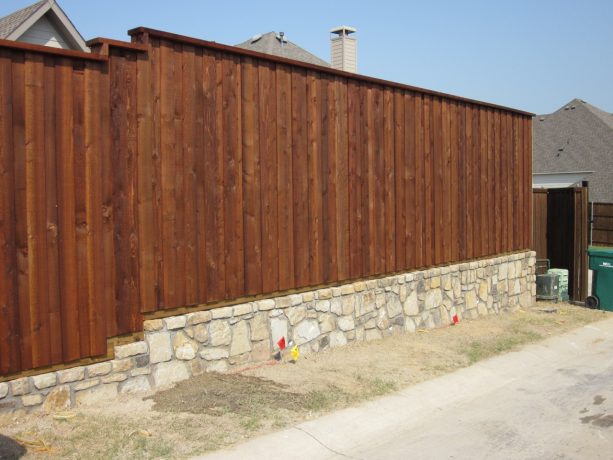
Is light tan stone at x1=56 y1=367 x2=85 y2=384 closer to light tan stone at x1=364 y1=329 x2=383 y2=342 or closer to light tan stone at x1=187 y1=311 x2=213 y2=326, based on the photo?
light tan stone at x1=187 y1=311 x2=213 y2=326

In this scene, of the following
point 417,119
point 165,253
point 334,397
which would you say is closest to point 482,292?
point 417,119

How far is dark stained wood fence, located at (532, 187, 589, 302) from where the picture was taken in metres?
14.9

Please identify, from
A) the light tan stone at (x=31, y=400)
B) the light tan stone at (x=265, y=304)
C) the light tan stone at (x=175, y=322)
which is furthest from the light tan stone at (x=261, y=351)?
the light tan stone at (x=31, y=400)

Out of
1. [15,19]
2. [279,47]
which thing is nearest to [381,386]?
[15,19]

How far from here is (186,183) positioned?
7.50 m

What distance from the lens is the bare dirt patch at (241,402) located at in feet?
18.5

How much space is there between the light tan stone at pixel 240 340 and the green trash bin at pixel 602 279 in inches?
353

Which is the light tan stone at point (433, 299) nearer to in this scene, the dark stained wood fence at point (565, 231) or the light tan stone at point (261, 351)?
the light tan stone at point (261, 351)

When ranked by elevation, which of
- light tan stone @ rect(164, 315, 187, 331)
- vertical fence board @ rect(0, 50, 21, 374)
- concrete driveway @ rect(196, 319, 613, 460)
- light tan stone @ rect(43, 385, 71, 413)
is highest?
vertical fence board @ rect(0, 50, 21, 374)

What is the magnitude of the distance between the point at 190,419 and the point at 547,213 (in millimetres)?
11695

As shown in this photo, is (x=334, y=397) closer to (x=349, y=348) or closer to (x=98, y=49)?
(x=349, y=348)

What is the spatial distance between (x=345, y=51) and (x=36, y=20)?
746cm

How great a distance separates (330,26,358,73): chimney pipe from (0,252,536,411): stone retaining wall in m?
6.71

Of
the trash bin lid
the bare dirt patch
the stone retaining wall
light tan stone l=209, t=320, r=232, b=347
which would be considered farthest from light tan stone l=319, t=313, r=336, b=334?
the trash bin lid
